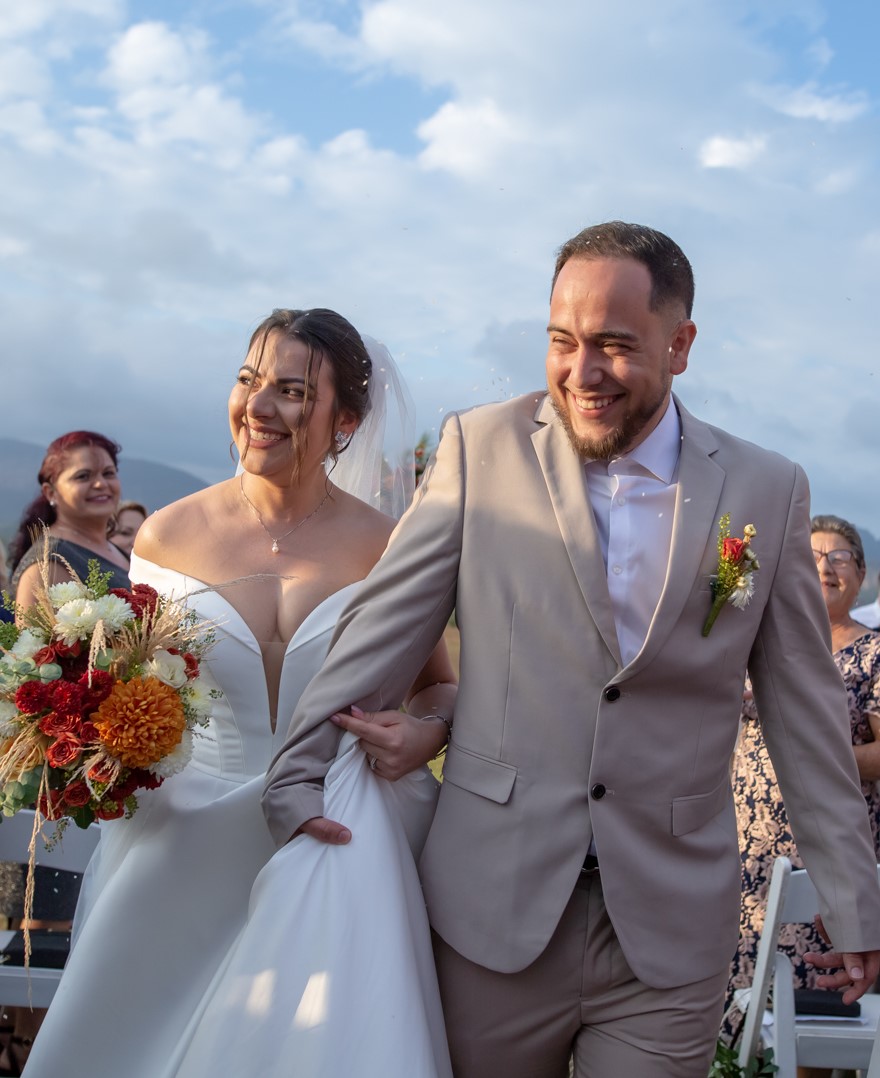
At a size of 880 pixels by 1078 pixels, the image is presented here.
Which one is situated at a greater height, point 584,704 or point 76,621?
point 76,621

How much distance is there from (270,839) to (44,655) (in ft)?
3.02

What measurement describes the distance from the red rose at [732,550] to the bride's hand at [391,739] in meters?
0.91

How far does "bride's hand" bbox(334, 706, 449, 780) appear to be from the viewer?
9.76 feet

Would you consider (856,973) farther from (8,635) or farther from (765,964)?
(8,635)

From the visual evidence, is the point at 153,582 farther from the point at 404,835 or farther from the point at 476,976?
the point at 476,976

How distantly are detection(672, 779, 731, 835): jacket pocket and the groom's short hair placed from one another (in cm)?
122

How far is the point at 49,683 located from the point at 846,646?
3930 mm

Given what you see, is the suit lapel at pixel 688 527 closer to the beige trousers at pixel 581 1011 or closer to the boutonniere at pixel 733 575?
the boutonniere at pixel 733 575

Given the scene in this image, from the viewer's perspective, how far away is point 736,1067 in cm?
394

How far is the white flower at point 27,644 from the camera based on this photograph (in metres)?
3.19

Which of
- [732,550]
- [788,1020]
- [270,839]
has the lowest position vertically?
[788,1020]

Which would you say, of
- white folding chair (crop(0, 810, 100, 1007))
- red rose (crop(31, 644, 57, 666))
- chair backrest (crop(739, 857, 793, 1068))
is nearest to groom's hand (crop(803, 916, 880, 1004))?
chair backrest (crop(739, 857, 793, 1068))

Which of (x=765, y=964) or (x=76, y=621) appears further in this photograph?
(x=765, y=964)

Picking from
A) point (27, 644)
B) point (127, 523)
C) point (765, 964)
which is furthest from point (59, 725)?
point (127, 523)
